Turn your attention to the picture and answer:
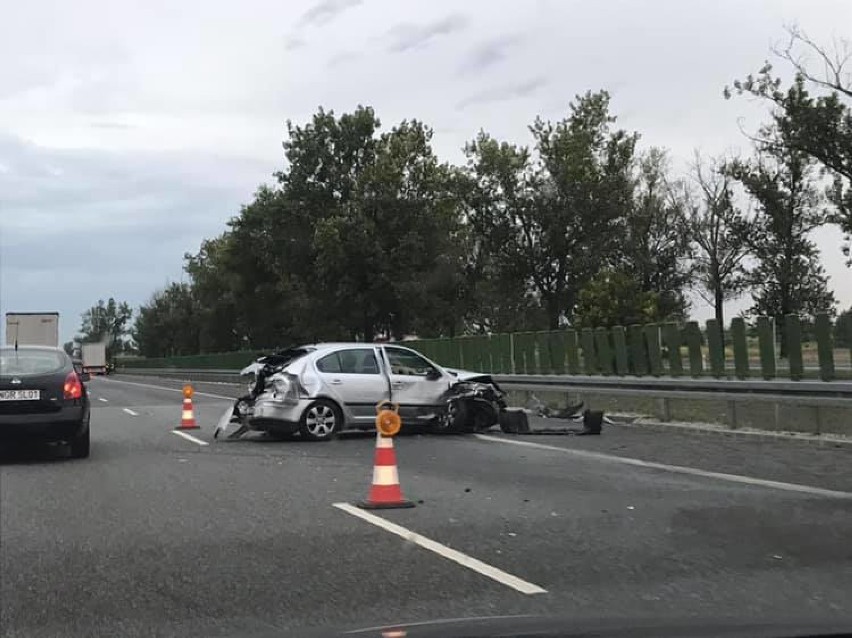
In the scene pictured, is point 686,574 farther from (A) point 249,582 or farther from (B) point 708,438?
(B) point 708,438

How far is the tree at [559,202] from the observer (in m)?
60.2

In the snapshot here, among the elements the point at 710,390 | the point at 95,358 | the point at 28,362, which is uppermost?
the point at 95,358

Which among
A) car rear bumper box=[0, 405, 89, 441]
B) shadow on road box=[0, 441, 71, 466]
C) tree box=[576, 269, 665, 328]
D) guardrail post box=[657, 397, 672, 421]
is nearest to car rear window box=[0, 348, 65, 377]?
car rear bumper box=[0, 405, 89, 441]

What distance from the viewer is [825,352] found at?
13.1 meters

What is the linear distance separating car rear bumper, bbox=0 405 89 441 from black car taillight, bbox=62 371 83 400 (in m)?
0.13

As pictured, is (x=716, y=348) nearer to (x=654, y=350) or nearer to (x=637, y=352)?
(x=654, y=350)

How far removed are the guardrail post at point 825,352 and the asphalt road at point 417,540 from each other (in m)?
1.63

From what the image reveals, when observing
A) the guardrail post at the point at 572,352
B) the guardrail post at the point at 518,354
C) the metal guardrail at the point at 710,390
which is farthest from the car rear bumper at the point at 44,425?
the guardrail post at the point at 518,354

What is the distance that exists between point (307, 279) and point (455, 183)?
11773 millimetres

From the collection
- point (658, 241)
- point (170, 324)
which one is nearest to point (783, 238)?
point (658, 241)

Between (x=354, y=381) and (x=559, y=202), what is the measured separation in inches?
1897

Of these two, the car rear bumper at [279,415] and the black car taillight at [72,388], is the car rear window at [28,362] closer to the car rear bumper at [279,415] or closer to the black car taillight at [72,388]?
the black car taillight at [72,388]

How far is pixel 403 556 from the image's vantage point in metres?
6.07

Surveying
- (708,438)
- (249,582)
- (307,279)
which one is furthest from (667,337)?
(307,279)
